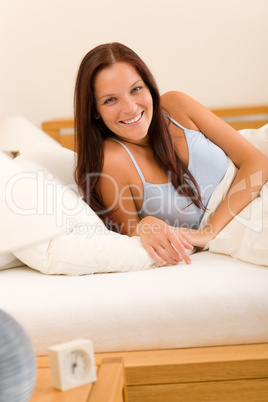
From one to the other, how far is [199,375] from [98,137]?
2.87 ft

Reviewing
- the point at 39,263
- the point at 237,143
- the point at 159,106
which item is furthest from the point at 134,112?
the point at 39,263

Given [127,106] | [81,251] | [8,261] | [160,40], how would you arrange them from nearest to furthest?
[81,251], [8,261], [127,106], [160,40]

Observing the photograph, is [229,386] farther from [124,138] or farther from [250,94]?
[250,94]

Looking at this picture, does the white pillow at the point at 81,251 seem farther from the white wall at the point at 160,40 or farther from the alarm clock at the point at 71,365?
the white wall at the point at 160,40

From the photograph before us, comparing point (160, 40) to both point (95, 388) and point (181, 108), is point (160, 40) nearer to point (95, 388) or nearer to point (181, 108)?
point (181, 108)

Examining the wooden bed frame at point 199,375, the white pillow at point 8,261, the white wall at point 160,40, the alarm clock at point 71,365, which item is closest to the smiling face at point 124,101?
the white pillow at point 8,261

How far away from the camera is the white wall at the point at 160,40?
322cm

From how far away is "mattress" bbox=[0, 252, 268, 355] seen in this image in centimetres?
129

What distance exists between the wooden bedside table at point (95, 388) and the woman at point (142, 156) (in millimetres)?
600

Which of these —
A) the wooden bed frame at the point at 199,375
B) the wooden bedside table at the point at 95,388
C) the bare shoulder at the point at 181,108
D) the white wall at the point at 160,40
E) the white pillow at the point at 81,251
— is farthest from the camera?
the white wall at the point at 160,40

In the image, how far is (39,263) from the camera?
1.46m

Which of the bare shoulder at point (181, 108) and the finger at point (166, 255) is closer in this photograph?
the finger at point (166, 255)

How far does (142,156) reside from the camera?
1819mm

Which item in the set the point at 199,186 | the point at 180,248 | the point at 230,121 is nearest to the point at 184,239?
the point at 180,248
